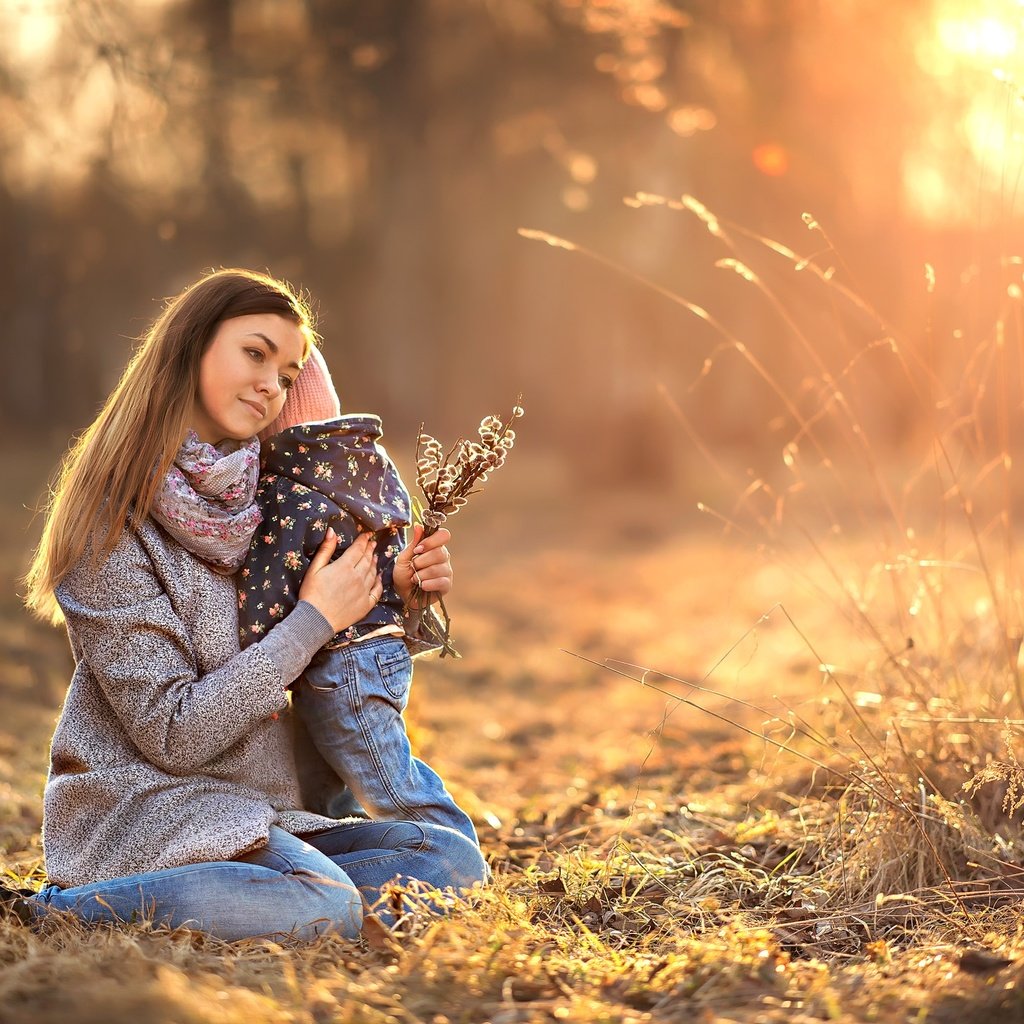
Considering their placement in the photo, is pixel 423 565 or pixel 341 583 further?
pixel 423 565

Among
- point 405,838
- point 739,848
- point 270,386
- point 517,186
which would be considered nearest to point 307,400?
point 270,386

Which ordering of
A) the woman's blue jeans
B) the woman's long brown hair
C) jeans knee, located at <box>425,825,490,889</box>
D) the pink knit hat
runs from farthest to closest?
the pink knit hat, jeans knee, located at <box>425,825,490,889</box>, the woman's long brown hair, the woman's blue jeans

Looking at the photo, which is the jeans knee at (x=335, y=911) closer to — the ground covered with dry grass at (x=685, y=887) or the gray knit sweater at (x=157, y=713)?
the ground covered with dry grass at (x=685, y=887)

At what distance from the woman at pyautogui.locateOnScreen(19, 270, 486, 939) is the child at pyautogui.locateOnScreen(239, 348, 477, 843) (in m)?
0.06

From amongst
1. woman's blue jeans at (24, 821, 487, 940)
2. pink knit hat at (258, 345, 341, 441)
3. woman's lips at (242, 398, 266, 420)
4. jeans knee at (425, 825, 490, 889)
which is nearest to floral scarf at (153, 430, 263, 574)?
woman's lips at (242, 398, 266, 420)

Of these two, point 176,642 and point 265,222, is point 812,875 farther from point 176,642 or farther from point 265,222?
point 265,222

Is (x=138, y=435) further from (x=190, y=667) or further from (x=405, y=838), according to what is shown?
(x=405, y=838)

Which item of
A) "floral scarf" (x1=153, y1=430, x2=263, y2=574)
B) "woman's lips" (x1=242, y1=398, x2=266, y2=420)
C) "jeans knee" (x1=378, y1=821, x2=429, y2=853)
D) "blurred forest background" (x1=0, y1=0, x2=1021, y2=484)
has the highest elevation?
"blurred forest background" (x1=0, y1=0, x2=1021, y2=484)

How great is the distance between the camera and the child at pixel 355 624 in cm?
250

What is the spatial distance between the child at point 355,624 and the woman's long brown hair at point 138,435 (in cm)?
26

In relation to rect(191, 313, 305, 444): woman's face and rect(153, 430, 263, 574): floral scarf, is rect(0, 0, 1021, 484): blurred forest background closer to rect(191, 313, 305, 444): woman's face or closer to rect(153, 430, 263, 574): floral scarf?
rect(191, 313, 305, 444): woman's face

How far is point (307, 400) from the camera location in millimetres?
2709

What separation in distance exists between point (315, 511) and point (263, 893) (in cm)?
79

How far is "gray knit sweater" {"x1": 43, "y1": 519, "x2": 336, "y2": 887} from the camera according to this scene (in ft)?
7.58
